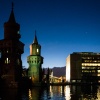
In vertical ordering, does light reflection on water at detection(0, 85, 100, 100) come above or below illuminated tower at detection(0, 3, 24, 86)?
below

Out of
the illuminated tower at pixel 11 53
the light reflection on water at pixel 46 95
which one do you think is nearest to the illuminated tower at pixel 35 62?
the illuminated tower at pixel 11 53

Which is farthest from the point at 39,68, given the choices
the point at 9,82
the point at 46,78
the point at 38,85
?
the point at 9,82

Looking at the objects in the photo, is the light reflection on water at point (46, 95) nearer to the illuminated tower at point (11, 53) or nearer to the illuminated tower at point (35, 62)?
the illuminated tower at point (11, 53)

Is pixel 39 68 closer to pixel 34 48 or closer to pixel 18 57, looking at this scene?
pixel 34 48

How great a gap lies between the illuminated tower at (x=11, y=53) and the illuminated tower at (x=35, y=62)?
2911 centimetres

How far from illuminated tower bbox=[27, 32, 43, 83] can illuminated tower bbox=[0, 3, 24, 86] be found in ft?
95.5

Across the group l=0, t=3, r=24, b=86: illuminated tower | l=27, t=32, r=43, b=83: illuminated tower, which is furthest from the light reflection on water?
l=27, t=32, r=43, b=83: illuminated tower

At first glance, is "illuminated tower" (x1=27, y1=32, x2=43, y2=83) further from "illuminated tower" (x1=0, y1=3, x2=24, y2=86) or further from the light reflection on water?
the light reflection on water

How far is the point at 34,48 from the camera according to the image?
16700 cm

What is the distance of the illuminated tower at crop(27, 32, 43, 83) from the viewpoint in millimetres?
158375

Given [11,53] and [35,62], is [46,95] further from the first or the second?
[35,62]

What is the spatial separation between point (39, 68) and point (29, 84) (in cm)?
1458

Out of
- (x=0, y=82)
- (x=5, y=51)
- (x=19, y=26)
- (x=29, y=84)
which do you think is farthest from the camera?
(x=29, y=84)

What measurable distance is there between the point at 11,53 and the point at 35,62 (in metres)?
42.1
